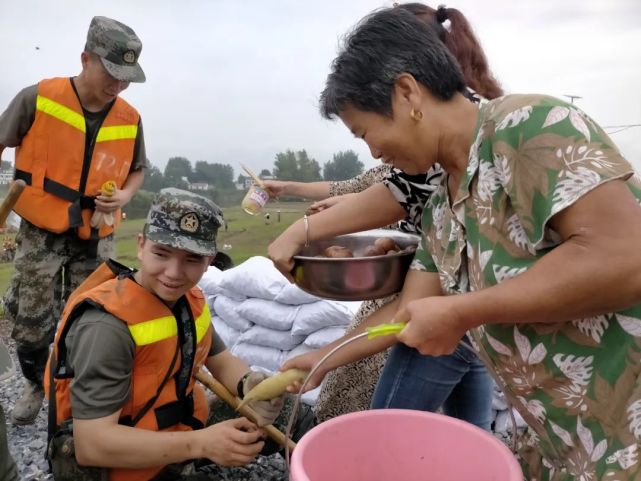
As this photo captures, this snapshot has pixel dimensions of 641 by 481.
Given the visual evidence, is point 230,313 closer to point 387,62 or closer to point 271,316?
point 271,316

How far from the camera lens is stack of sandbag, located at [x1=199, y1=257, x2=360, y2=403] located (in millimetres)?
3449

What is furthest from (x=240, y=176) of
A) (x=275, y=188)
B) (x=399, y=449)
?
(x=399, y=449)

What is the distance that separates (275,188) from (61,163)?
115cm

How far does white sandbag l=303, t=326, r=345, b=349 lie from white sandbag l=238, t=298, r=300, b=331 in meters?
0.18

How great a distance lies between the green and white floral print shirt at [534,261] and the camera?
0.97 metres

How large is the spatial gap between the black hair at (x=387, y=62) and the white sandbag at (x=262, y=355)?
2.60 metres

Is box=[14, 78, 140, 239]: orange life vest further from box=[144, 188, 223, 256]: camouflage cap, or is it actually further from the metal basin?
the metal basin

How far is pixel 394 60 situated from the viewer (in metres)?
1.18

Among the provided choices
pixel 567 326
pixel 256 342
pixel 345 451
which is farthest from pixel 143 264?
pixel 256 342

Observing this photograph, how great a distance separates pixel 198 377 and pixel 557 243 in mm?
1481

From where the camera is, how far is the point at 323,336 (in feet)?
11.3

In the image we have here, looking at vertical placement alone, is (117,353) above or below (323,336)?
above

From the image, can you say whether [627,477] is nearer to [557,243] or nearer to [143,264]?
[557,243]

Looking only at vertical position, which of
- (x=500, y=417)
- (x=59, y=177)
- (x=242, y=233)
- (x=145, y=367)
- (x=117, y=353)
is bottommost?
(x=500, y=417)
